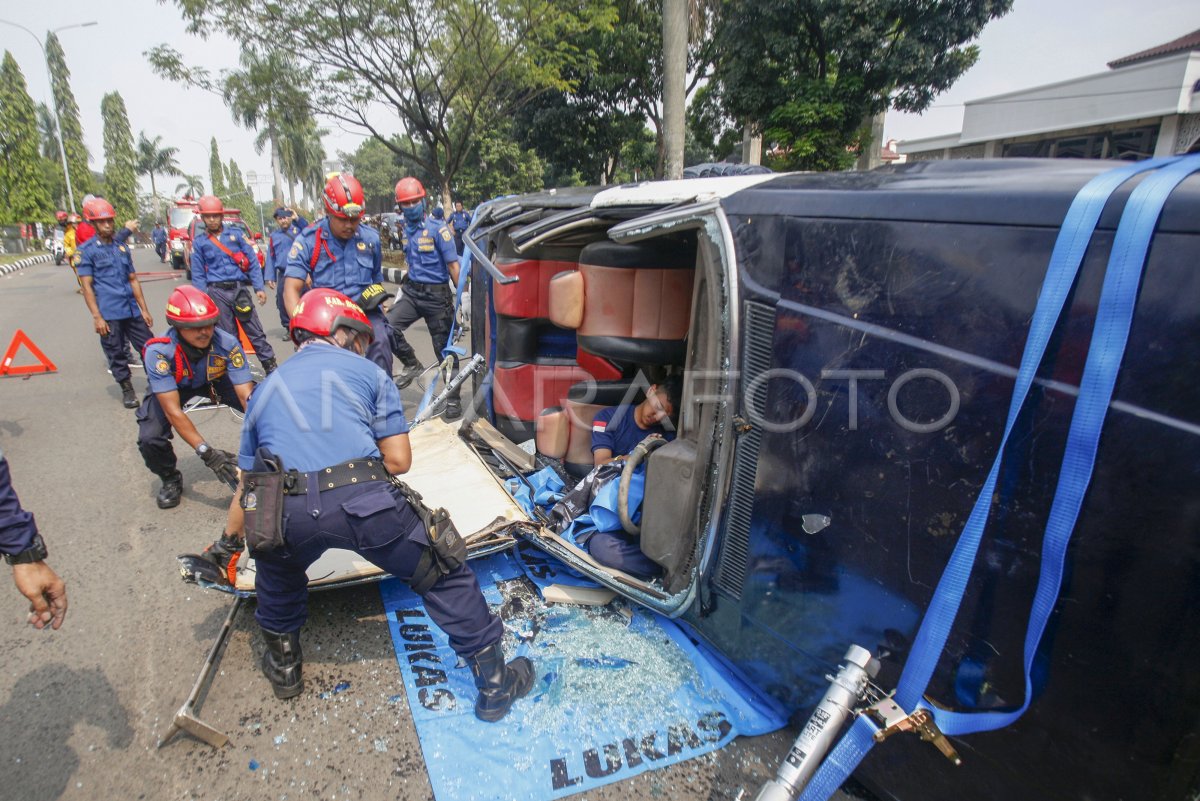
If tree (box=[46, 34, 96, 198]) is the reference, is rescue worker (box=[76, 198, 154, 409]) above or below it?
below

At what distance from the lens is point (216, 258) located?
6074 mm

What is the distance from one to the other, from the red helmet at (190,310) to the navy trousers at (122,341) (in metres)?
2.77

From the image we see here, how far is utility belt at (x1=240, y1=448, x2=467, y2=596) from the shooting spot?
189 cm

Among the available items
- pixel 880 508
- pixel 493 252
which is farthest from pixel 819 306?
pixel 493 252

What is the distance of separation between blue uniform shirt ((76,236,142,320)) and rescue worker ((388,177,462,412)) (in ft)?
7.31

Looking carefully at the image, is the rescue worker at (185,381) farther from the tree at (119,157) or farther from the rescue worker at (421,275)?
the tree at (119,157)

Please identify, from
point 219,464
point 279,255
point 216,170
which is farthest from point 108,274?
point 216,170

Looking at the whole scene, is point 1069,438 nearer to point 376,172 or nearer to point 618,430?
point 618,430

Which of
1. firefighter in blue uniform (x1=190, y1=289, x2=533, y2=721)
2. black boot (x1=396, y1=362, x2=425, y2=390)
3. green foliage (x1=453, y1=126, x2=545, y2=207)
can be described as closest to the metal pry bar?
firefighter in blue uniform (x1=190, y1=289, x2=533, y2=721)

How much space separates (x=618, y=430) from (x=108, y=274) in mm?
5058

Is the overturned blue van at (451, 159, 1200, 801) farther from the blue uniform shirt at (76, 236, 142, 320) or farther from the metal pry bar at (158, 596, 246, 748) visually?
the blue uniform shirt at (76, 236, 142, 320)

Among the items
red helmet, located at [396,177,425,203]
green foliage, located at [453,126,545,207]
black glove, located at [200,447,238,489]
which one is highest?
green foliage, located at [453,126,545,207]

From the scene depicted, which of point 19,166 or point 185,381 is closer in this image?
point 185,381

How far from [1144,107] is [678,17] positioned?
957 centimetres
